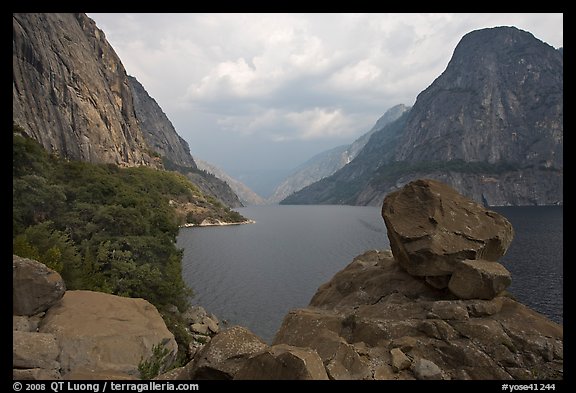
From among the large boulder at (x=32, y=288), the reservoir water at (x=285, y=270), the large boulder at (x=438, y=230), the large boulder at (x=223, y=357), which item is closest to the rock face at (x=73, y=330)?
the large boulder at (x=32, y=288)

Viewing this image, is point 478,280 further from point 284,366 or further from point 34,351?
point 34,351

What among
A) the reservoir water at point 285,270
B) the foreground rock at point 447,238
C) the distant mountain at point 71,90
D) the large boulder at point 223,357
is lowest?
the reservoir water at point 285,270

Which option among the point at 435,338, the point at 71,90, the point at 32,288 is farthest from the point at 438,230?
the point at 71,90

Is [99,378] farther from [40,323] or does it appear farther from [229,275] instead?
[229,275]

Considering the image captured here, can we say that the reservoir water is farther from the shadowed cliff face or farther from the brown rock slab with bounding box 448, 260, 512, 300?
the shadowed cliff face

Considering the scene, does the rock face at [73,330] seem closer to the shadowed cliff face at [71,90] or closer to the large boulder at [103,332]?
the large boulder at [103,332]

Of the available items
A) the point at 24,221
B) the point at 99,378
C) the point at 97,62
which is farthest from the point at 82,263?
the point at 97,62
